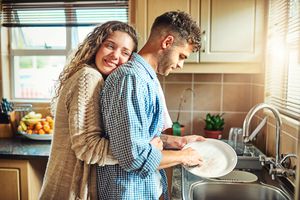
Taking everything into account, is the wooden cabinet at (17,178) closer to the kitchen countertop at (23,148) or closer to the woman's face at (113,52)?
the kitchen countertop at (23,148)

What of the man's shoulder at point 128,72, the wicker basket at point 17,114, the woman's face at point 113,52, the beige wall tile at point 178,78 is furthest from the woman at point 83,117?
the wicker basket at point 17,114

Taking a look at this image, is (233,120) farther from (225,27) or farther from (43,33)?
(43,33)

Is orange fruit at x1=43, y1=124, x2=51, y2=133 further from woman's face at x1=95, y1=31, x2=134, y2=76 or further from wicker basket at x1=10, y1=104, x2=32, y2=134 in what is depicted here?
woman's face at x1=95, y1=31, x2=134, y2=76

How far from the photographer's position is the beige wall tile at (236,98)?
2.31 meters

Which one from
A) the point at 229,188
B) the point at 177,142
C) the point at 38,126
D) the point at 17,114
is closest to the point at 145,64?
the point at 177,142

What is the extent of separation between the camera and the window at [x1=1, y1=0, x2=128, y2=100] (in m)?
2.34

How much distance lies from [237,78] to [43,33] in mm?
1579

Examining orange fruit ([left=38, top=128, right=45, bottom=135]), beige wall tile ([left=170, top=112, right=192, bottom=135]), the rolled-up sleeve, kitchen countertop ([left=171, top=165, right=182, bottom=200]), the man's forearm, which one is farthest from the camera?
beige wall tile ([left=170, top=112, right=192, bottom=135])

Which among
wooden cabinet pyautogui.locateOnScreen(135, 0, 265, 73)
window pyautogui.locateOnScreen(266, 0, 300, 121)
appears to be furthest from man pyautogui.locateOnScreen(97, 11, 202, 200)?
wooden cabinet pyautogui.locateOnScreen(135, 0, 265, 73)

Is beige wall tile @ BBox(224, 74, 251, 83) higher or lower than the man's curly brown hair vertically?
lower

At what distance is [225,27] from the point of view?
193 cm

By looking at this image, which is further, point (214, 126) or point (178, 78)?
point (178, 78)

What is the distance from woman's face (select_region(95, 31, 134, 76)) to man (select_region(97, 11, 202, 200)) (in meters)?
0.11

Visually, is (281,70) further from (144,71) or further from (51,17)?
(51,17)
